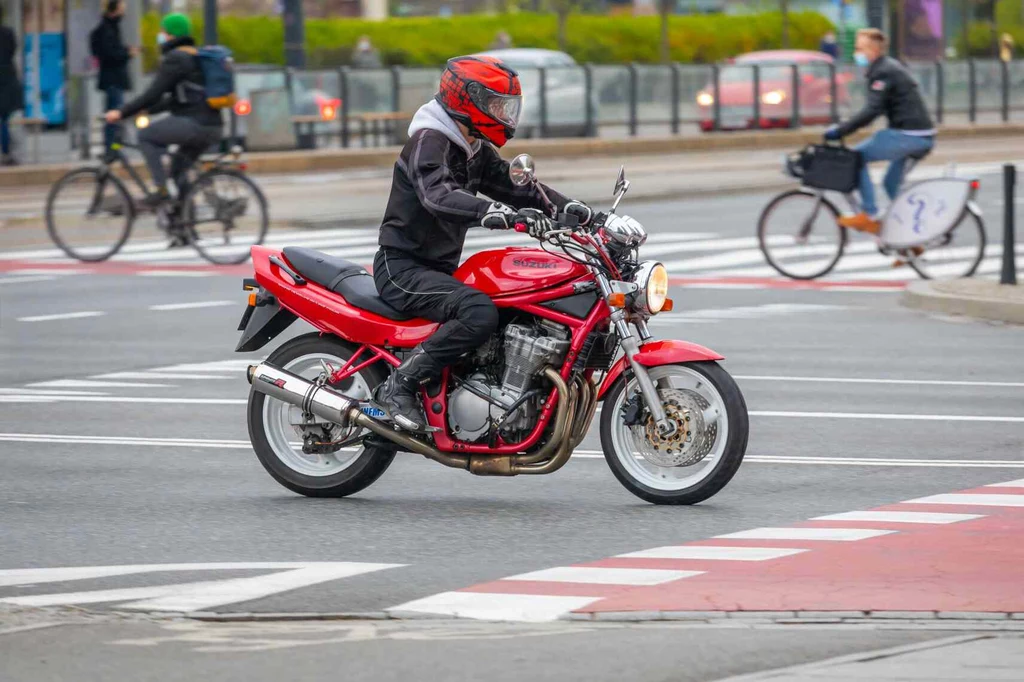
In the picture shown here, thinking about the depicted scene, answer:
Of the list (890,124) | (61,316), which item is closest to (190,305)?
(61,316)

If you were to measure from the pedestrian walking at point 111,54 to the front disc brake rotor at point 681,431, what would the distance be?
1986cm

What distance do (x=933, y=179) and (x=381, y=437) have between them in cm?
903

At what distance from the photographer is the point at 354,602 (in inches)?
242

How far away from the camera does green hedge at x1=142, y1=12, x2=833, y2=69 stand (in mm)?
57438

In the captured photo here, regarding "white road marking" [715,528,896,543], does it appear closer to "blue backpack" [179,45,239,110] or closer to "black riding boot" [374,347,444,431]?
"black riding boot" [374,347,444,431]

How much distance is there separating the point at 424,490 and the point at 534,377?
0.93 metres

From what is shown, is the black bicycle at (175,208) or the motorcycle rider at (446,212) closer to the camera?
the motorcycle rider at (446,212)

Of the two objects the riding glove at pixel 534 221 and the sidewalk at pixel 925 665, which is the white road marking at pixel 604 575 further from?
the riding glove at pixel 534 221

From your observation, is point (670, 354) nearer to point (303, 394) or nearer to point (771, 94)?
point (303, 394)

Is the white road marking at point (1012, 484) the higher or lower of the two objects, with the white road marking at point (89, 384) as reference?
→ lower

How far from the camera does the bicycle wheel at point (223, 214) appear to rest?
57.0ft

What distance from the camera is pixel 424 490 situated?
27.1 ft

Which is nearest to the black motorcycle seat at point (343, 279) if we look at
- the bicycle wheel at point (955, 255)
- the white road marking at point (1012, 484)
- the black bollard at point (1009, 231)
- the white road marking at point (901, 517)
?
the white road marking at point (901, 517)

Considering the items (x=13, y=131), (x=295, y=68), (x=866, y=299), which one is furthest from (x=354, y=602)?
(x=295, y=68)
